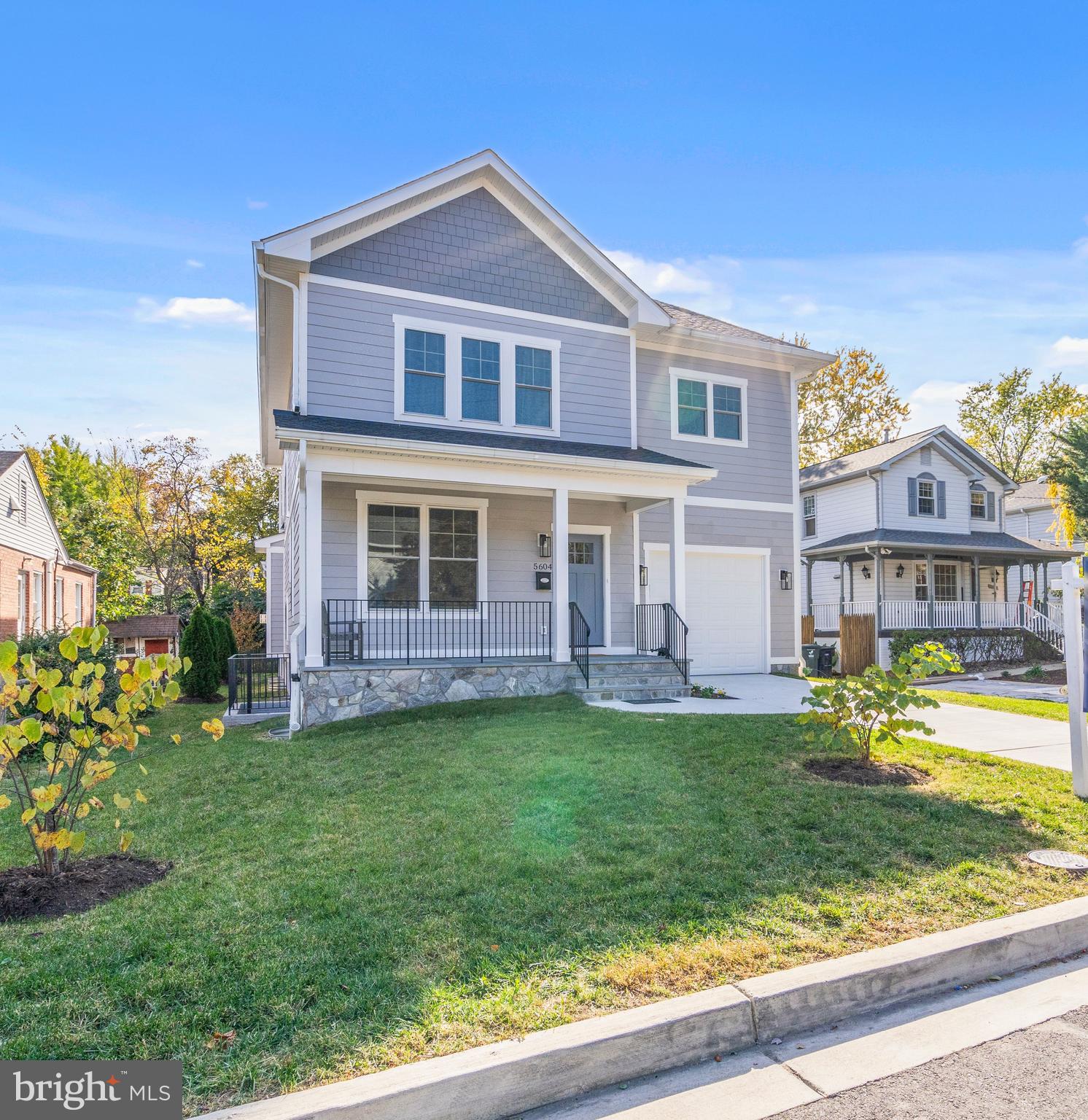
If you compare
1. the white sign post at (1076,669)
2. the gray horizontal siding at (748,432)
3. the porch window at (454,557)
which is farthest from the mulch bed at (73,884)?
the gray horizontal siding at (748,432)

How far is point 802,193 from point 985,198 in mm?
2801

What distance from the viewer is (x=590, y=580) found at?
12.4 meters

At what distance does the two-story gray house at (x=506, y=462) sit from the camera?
10.1 metres

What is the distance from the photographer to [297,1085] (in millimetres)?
2203

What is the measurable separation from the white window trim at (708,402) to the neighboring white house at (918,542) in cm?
821

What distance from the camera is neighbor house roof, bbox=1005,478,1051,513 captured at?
94.1 feet

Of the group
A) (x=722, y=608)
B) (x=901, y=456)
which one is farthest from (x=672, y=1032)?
(x=901, y=456)

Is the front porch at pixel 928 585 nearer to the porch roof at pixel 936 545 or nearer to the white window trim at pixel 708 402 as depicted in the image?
the porch roof at pixel 936 545

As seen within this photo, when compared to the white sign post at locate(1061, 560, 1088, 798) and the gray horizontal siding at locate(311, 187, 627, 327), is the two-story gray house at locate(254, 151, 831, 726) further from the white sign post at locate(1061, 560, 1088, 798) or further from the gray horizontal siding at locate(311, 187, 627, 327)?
the white sign post at locate(1061, 560, 1088, 798)

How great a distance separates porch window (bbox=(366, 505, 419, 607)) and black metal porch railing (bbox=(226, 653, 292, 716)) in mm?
1808

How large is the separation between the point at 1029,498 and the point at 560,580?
90.4 feet

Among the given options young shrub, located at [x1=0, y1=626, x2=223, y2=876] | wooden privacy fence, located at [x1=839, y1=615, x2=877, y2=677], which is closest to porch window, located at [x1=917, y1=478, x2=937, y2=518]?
wooden privacy fence, located at [x1=839, y1=615, x2=877, y2=677]

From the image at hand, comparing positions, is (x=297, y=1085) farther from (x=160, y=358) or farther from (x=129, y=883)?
(x=160, y=358)

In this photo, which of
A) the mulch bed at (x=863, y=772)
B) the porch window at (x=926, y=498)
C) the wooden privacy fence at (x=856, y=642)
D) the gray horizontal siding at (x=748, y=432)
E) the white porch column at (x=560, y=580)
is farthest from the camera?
the porch window at (x=926, y=498)
